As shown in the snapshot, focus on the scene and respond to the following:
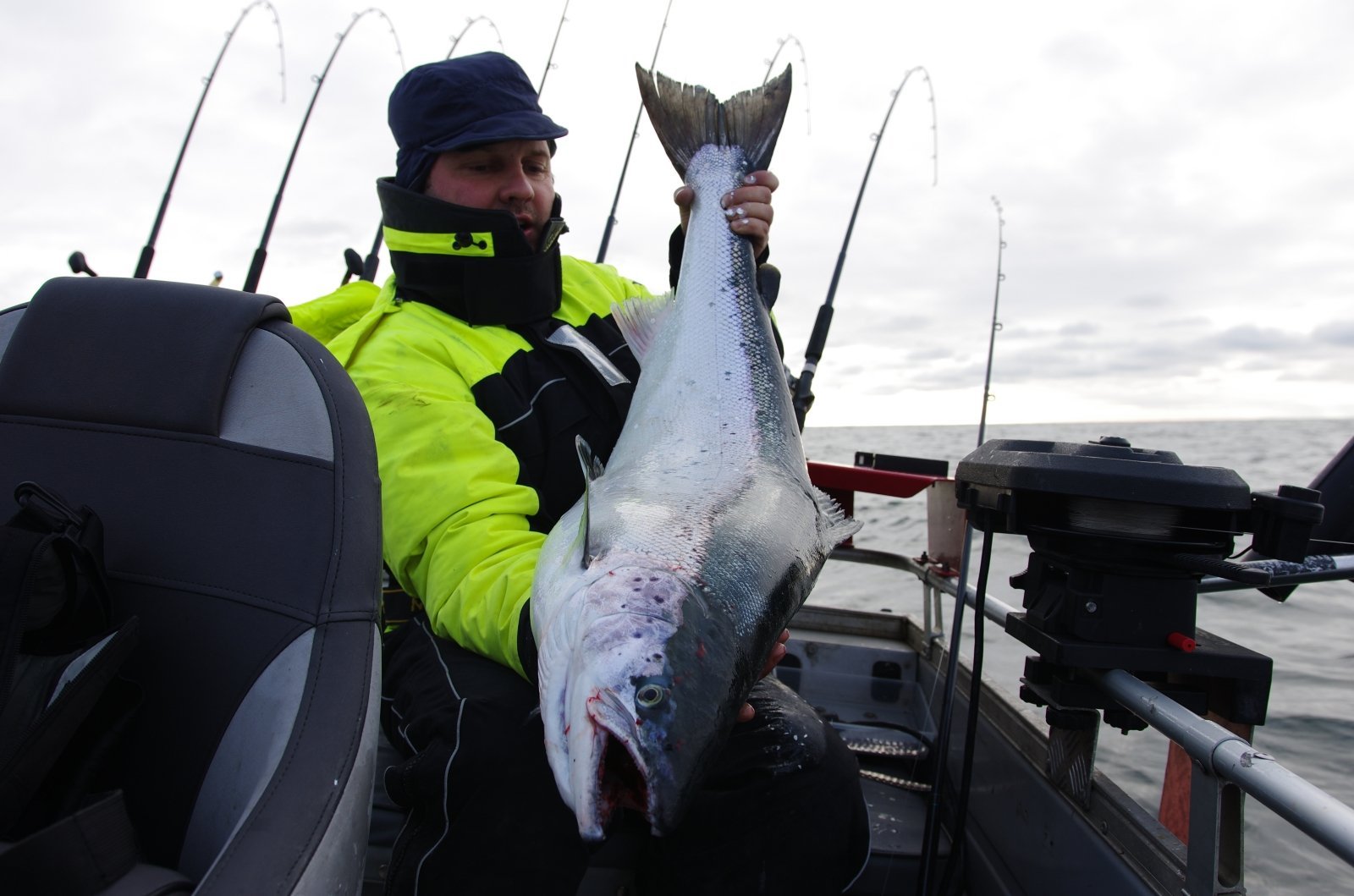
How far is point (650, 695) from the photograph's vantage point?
1.20m

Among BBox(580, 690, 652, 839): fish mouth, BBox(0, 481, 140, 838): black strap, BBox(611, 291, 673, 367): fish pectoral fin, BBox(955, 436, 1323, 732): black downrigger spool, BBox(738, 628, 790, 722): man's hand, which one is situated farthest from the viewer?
BBox(611, 291, 673, 367): fish pectoral fin

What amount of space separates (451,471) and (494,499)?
0.42ft

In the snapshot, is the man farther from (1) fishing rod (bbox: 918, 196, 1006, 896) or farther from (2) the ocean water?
(2) the ocean water

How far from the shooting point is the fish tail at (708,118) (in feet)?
8.46

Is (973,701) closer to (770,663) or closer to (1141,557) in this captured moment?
(1141,557)

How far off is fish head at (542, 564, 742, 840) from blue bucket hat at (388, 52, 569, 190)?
5.42 ft

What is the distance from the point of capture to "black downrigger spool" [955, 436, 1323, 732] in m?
1.67

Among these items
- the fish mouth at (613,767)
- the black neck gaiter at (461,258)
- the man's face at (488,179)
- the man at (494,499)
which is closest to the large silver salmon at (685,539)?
the fish mouth at (613,767)

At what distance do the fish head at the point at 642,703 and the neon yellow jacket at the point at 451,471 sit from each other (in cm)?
43

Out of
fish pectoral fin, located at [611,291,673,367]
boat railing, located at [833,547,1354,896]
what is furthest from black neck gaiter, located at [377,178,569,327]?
boat railing, located at [833,547,1354,896]

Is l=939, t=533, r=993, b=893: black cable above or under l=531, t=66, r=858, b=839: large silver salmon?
under

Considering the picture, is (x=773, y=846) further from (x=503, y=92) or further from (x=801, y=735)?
(x=503, y=92)

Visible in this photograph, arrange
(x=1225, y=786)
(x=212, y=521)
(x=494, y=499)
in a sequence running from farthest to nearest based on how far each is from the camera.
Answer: (x=494, y=499), (x=212, y=521), (x=1225, y=786)

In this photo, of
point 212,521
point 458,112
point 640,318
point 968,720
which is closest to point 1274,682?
point 968,720
